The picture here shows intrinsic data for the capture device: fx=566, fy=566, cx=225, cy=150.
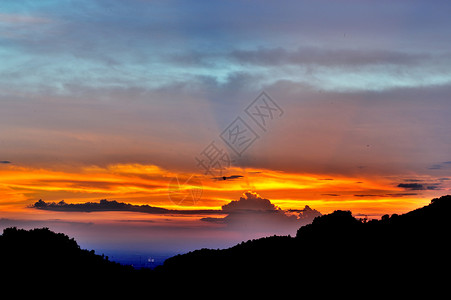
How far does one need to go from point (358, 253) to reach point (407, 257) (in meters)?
13.6

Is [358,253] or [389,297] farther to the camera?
[358,253]

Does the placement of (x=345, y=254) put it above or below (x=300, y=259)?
above

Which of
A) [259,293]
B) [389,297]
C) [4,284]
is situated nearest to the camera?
[389,297]

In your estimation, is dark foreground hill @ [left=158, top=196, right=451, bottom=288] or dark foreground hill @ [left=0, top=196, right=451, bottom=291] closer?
dark foreground hill @ [left=158, top=196, right=451, bottom=288]

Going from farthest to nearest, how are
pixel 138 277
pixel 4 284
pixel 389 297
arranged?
pixel 138 277 < pixel 4 284 < pixel 389 297

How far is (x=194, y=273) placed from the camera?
123750 mm

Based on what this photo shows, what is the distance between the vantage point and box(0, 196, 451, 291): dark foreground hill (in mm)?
98125

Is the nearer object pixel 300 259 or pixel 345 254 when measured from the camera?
pixel 345 254

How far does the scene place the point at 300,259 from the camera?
120 metres

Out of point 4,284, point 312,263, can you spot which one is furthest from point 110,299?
point 312,263

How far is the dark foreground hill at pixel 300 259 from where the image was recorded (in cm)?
9812

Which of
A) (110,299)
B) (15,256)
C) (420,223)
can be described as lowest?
(110,299)

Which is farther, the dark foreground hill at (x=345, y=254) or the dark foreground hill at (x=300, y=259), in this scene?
the dark foreground hill at (x=300, y=259)

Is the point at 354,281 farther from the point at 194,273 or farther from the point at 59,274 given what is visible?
the point at 59,274
